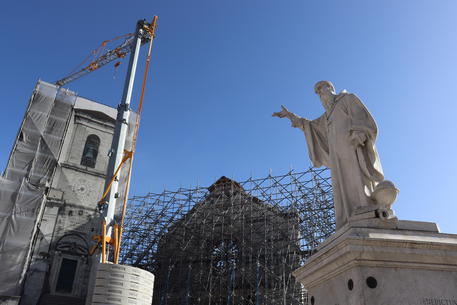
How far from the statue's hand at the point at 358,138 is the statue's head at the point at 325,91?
2.51 ft

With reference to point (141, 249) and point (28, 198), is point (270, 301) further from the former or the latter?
point (28, 198)

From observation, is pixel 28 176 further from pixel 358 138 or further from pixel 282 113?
pixel 358 138

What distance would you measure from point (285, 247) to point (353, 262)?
61.7ft

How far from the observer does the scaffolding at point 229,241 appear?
20141 millimetres

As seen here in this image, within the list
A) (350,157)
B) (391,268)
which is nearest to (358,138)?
(350,157)

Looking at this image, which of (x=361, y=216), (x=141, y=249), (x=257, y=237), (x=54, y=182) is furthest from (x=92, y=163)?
(x=361, y=216)

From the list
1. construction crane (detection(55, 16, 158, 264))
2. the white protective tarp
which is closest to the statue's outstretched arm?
construction crane (detection(55, 16, 158, 264))

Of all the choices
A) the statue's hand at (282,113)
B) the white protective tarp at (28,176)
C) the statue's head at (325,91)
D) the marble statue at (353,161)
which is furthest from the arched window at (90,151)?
the marble statue at (353,161)

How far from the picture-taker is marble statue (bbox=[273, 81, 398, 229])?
11.5 ft

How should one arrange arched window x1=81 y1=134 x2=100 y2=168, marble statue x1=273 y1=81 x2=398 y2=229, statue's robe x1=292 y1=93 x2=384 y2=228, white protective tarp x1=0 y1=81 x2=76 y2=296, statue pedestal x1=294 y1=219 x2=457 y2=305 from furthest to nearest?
arched window x1=81 y1=134 x2=100 y2=168 < white protective tarp x1=0 y1=81 x2=76 y2=296 < statue's robe x1=292 y1=93 x2=384 y2=228 < marble statue x1=273 y1=81 x2=398 y2=229 < statue pedestal x1=294 y1=219 x2=457 y2=305

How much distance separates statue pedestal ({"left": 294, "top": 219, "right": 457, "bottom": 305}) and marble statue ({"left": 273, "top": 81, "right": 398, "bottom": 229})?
0.37 metres

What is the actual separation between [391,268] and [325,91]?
7.76ft

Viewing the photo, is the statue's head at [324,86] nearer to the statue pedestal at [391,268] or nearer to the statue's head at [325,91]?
the statue's head at [325,91]

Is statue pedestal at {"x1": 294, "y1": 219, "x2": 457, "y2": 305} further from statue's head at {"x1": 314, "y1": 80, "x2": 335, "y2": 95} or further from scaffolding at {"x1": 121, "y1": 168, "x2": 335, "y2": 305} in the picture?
scaffolding at {"x1": 121, "y1": 168, "x2": 335, "y2": 305}
